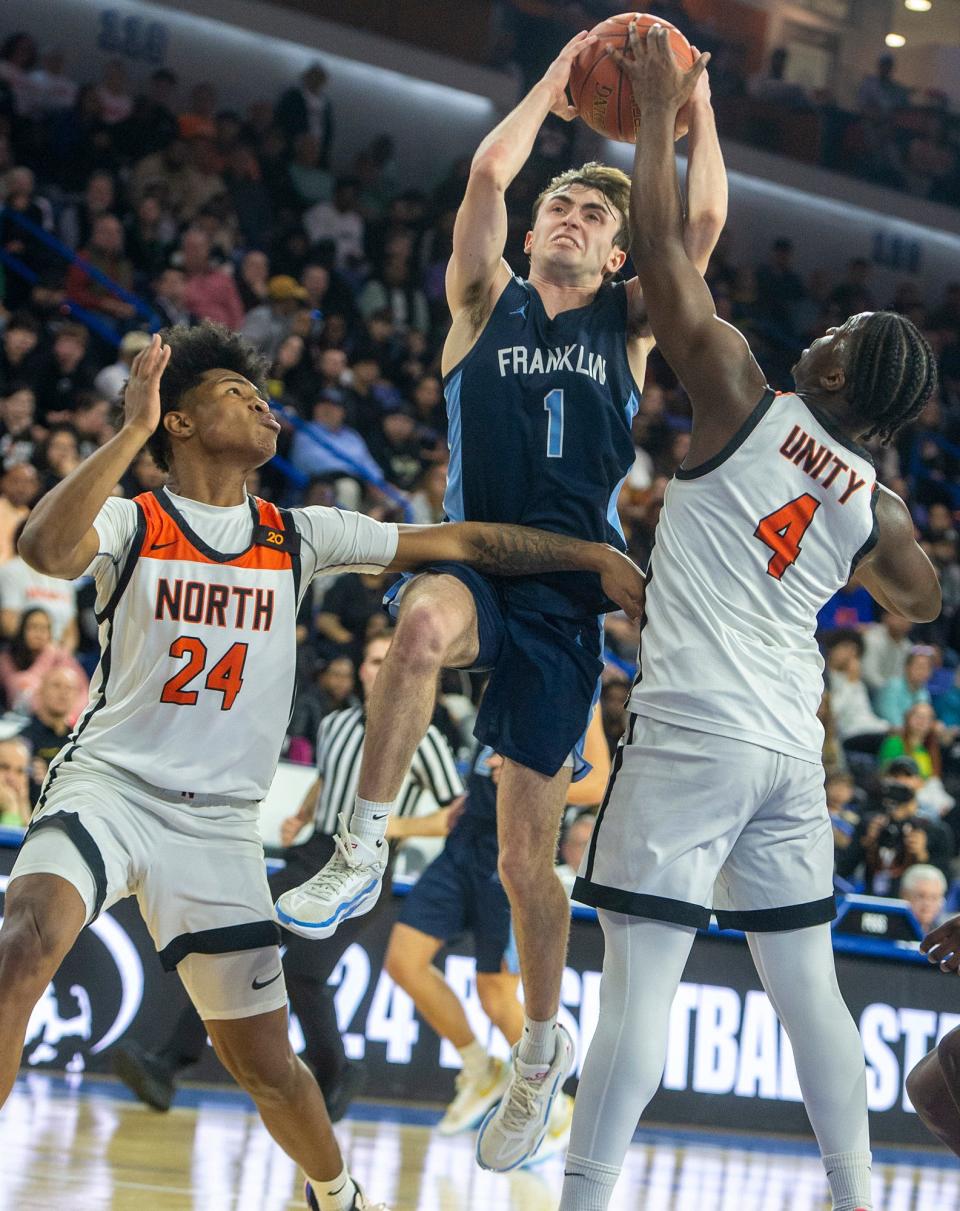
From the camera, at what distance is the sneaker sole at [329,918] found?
3.97m

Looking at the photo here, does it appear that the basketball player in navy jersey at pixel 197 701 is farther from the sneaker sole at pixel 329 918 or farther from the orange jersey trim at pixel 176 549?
the sneaker sole at pixel 329 918

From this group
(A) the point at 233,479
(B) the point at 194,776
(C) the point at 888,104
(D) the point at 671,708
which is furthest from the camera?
(C) the point at 888,104

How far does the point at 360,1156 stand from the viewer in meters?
6.73

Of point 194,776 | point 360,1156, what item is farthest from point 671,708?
point 360,1156

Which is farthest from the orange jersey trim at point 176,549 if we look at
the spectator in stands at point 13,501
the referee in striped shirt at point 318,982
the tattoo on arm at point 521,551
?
the spectator in stands at point 13,501

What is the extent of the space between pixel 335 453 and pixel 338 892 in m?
8.04

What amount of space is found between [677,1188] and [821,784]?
11.1ft

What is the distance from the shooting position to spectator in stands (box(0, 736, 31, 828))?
8102 mm

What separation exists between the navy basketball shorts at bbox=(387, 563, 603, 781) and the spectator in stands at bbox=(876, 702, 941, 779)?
26.9 ft

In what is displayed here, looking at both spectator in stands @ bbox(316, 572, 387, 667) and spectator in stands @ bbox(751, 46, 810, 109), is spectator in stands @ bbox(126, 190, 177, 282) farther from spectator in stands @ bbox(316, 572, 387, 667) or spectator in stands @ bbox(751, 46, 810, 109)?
spectator in stands @ bbox(751, 46, 810, 109)

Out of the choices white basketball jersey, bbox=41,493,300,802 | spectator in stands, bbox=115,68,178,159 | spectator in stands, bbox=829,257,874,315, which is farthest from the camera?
spectator in stands, bbox=829,257,874,315

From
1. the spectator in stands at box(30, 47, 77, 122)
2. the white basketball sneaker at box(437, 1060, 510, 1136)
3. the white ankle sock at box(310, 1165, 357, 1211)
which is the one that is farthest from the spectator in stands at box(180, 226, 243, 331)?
the white ankle sock at box(310, 1165, 357, 1211)

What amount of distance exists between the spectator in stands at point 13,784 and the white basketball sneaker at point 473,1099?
97.9 inches

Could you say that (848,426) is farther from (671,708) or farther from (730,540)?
(671,708)
